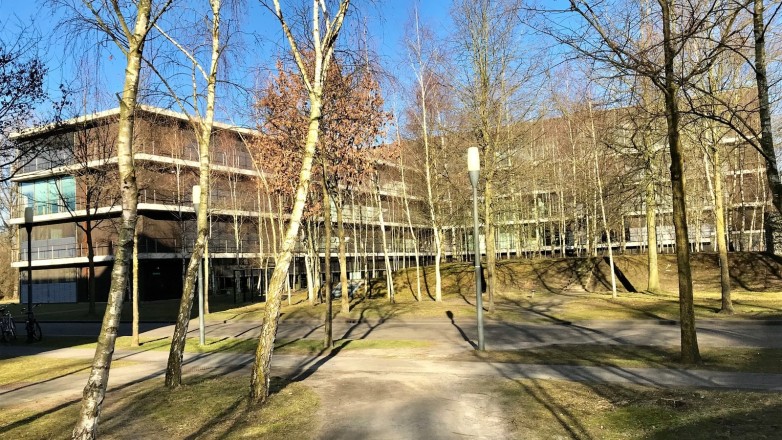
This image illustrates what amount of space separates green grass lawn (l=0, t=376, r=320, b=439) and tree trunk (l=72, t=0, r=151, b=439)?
1.79 meters

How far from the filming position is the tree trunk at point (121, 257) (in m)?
5.06

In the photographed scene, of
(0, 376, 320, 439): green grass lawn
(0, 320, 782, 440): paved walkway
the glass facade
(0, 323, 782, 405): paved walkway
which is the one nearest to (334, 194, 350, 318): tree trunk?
(0, 320, 782, 440): paved walkway

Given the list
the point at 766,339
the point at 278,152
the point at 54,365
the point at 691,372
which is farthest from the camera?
the point at 278,152

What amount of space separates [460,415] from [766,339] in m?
10.1

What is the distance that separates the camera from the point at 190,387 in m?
9.37

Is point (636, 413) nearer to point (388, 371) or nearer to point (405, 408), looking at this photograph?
point (405, 408)

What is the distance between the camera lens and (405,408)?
24.7ft

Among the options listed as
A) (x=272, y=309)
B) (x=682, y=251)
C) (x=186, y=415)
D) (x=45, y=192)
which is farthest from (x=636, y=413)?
(x=45, y=192)

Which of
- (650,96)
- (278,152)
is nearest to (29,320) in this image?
(278,152)

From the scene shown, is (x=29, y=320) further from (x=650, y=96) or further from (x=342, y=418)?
(x=650, y=96)

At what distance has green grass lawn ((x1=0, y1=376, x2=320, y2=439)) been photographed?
22.2ft

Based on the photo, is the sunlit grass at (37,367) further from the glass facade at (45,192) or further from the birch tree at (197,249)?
the glass facade at (45,192)

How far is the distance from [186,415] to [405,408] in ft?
10.4

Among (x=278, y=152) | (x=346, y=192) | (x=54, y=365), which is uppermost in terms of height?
(x=278, y=152)
